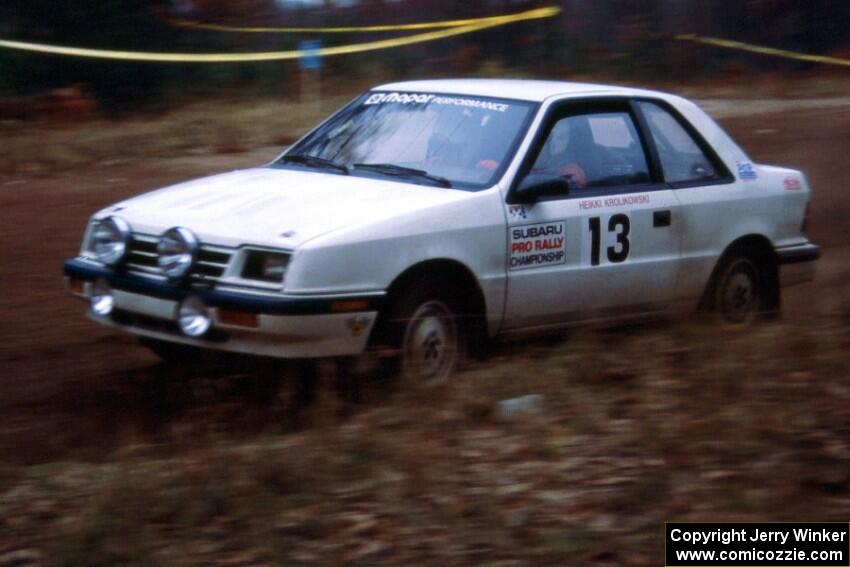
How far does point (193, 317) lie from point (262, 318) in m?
0.37

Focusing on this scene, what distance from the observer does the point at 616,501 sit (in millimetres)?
4613

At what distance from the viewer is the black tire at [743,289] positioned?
7805 millimetres

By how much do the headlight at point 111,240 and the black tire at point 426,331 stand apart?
1.31 meters

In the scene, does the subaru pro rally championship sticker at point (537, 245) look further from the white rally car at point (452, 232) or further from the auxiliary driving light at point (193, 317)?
the auxiliary driving light at point (193, 317)

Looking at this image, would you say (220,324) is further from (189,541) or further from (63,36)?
(63,36)

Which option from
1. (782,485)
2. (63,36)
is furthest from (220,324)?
(63,36)

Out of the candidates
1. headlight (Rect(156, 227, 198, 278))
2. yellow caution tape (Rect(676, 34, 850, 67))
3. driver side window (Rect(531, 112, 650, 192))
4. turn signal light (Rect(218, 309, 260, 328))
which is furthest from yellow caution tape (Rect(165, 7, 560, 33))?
turn signal light (Rect(218, 309, 260, 328))

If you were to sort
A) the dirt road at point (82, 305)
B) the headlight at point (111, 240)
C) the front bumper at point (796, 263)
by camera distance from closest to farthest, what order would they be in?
the dirt road at point (82, 305), the headlight at point (111, 240), the front bumper at point (796, 263)

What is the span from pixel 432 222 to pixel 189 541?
7.55ft

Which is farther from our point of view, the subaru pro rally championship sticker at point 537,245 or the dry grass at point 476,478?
the subaru pro rally championship sticker at point 537,245

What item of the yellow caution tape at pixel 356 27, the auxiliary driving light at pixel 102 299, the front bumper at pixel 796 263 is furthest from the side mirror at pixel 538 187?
the yellow caution tape at pixel 356 27

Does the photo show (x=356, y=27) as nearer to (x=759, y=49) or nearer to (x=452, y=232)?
(x=759, y=49)

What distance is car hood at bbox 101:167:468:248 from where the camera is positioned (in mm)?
6121

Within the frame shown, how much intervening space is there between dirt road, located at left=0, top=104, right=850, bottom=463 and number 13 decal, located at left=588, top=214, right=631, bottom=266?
97 centimetres
